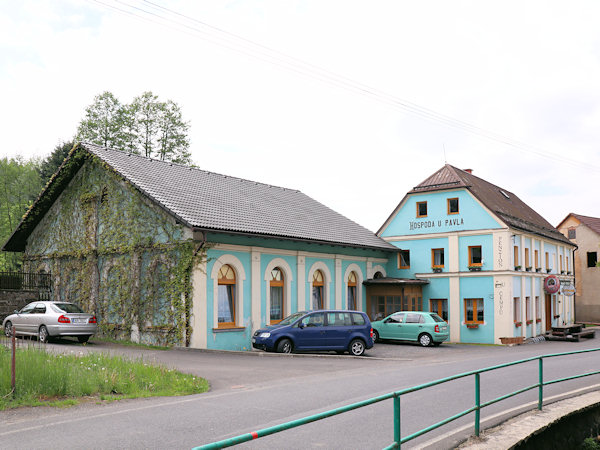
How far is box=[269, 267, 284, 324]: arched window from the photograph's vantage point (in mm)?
25234

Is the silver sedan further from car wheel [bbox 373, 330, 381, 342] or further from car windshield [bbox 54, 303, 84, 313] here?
car wheel [bbox 373, 330, 381, 342]

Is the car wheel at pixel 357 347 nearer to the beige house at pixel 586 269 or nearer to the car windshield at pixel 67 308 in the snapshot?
the car windshield at pixel 67 308

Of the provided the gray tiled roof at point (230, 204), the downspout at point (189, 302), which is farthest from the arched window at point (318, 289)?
the downspout at point (189, 302)

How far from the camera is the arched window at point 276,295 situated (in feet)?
82.8

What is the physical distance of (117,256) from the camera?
24.2 meters

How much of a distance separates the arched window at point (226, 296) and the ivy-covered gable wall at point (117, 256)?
166cm

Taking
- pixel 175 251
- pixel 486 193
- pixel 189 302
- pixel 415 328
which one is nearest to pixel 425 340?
pixel 415 328

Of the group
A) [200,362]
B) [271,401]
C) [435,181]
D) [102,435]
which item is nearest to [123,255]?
[200,362]

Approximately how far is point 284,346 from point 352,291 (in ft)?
36.5

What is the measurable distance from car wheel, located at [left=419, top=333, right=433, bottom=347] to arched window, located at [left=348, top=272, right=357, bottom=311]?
15.2ft

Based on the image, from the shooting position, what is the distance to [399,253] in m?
34.5

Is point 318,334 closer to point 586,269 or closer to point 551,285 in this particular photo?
point 551,285

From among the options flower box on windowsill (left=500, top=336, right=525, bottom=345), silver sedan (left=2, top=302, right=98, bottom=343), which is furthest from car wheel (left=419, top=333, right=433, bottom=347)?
silver sedan (left=2, top=302, right=98, bottom=343)

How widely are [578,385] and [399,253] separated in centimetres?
2130
